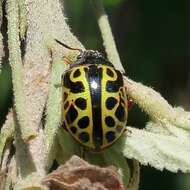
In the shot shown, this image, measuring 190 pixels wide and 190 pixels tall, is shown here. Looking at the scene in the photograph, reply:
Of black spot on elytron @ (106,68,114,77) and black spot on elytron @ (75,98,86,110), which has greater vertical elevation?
black spot on elytron @ (106,68,114,77)

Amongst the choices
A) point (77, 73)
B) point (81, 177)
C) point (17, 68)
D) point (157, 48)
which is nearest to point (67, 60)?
point (77, 73)

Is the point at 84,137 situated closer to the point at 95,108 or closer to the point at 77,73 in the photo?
the point at 95,108

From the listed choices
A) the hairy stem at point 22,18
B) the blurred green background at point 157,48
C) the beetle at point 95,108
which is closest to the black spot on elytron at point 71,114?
the beetle at point 95,108

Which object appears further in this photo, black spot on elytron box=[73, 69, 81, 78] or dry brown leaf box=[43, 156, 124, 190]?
black spot on elytron box=[73, 69, 81, 78]

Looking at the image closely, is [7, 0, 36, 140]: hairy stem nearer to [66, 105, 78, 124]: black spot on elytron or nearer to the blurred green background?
[66, 105, 78, 124]: black spot on elytron

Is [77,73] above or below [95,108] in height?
above

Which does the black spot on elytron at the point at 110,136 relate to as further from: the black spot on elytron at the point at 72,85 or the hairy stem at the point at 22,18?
the hairy stem at the point at 22,18

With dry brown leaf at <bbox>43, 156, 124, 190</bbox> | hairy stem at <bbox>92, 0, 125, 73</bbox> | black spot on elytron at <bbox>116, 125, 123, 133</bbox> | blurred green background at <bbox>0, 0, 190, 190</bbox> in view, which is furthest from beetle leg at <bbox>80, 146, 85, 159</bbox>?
blurred green background at <bbox>0, 0, 190, 190</bbox>
